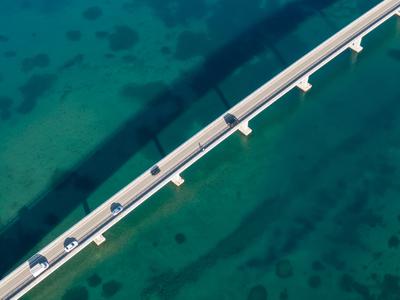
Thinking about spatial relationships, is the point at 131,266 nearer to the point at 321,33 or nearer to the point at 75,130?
the point at 75,130

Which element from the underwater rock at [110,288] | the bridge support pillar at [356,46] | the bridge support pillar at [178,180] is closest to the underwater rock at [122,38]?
the bridge support pillar at [178,180]

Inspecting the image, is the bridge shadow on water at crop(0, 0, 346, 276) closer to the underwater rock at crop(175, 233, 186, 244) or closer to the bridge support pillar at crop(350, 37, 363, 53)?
the bridge support pillar at crop(350, 37, 363, 53)

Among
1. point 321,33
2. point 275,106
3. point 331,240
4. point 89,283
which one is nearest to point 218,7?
point 321,33

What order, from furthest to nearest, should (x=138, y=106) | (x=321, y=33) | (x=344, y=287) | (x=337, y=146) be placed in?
(x=321, y=33) → (x=138, y=106) → (x=337, y=146) → (x=344, y=287)

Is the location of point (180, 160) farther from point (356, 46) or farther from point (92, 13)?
point (92, 13)

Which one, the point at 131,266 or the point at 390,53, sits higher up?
the point at 390,53

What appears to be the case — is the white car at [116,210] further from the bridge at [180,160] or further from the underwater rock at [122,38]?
the underwater rock at [122,38]
